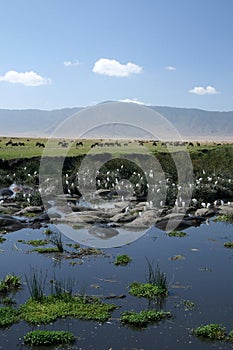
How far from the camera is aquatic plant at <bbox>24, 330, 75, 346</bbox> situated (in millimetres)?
9945

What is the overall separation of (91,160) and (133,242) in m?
23.5

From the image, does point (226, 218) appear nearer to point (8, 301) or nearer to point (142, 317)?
point (142, 317)

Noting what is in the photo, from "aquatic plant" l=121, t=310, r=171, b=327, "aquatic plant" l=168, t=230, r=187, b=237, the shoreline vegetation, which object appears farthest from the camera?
"aquatic plant" l=168, t=230, r=187, b=237

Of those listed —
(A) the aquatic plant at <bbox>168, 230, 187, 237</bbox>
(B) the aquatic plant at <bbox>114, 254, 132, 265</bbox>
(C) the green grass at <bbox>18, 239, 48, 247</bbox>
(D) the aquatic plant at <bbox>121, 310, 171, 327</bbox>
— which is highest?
(A) the aquatic plant at <bbox>168, 230, 187, 237</bbox>

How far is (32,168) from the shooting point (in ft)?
127

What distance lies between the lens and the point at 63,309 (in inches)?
453

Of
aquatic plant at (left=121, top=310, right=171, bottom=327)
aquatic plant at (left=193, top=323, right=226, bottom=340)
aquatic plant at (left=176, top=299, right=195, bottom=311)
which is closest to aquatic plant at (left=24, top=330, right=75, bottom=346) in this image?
aquatic plant at (left=121, top=310, right=171, bottom=327)

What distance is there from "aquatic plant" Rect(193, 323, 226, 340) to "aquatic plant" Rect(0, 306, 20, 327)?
406 centimetres

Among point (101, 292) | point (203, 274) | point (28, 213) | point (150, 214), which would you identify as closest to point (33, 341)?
point (101, 292)

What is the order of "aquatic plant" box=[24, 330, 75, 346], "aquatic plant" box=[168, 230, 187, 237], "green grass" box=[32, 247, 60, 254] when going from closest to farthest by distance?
"aquatic plant" box=[24, 330, 75, 346], "green grass" box=[32, 247, 60, 254], "aquatic plant" box=[168, 230, 187, 237]

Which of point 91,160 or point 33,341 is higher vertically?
point 91,160

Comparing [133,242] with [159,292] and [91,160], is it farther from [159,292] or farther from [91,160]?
[91,160]

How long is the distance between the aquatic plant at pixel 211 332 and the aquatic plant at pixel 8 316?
13.3ft

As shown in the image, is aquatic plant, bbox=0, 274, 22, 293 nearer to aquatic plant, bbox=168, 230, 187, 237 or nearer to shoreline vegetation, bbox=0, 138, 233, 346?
shoreline vegetation, bbox=0, 138, 233, 346
